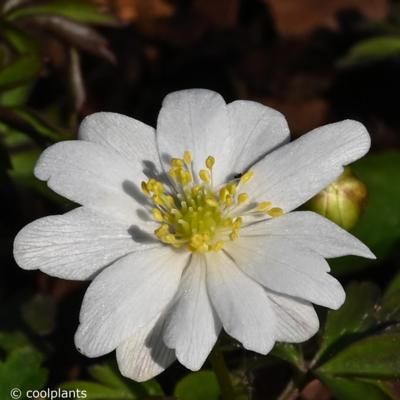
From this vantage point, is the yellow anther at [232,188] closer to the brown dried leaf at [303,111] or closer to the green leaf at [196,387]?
the green leaf at [196,387]

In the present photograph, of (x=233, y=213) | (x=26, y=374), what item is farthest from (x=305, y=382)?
(x=26, y=374)

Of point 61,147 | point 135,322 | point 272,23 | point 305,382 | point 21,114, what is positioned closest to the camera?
point 135,322

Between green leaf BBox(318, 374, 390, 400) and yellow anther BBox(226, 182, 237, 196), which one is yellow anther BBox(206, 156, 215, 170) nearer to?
yellow anther BBox(226, 182, 237, 196)

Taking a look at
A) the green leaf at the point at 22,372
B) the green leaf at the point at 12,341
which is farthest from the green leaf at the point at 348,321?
the green leaf at the point at 12,341

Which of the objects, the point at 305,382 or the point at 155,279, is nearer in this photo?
the point at 155,279

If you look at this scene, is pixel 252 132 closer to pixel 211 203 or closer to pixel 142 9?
pixel 211 203

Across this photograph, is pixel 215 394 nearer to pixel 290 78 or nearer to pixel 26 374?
pixel 26 374

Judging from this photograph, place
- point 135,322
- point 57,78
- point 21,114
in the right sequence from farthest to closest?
point 57,78
point 21,114
point 135,322
